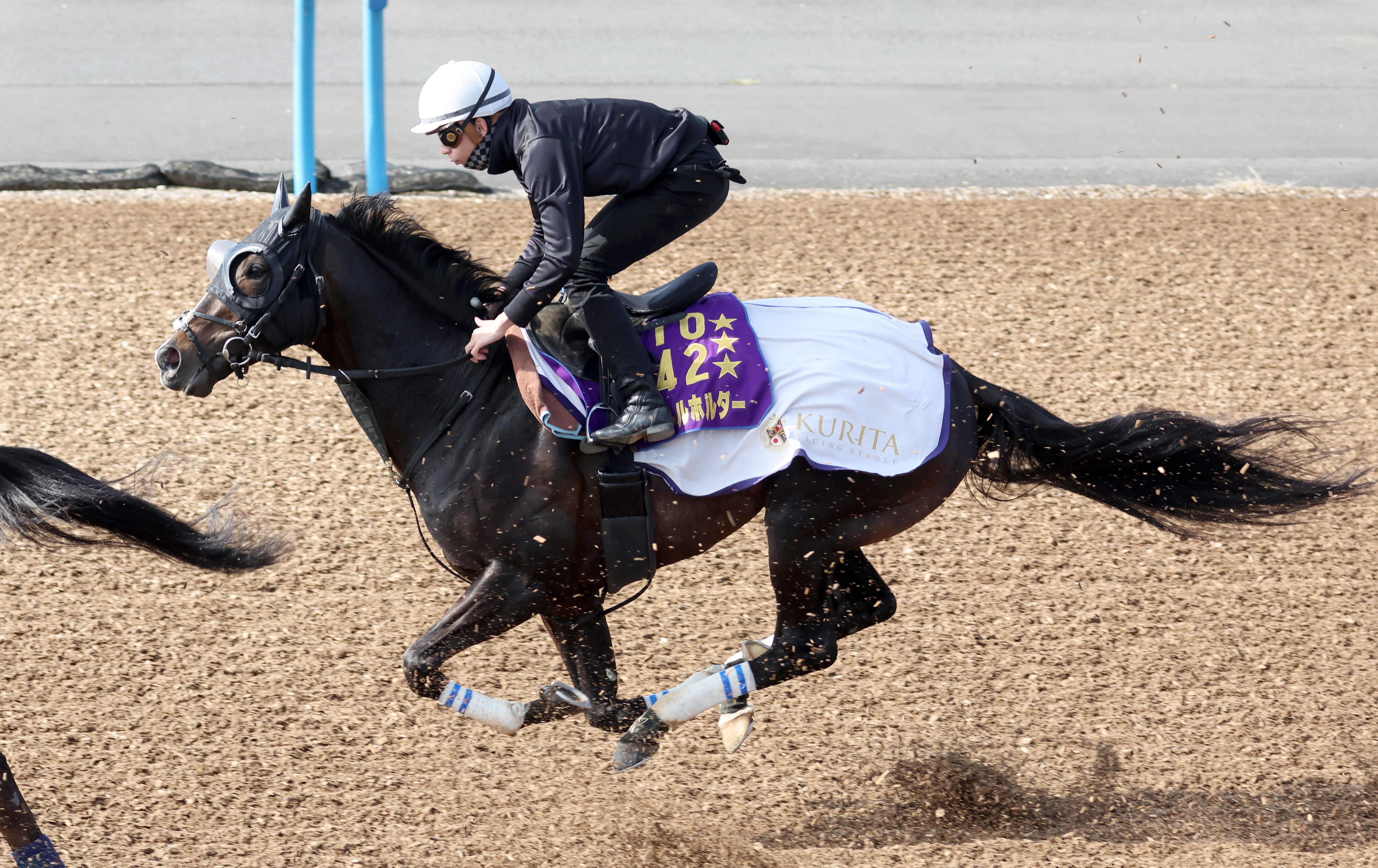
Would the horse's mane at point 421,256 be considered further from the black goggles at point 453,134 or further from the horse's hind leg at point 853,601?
the horse's hind leg at point 853,601

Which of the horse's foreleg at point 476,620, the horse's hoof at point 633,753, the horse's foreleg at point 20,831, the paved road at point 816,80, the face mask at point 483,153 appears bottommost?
the paved road at point 816,80

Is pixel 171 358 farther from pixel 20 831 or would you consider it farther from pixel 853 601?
pixel 853 601

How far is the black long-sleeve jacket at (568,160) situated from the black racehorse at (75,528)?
4.17ft

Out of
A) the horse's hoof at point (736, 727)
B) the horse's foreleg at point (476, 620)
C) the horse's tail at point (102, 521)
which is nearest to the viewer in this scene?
the horse's tail at point (102, 521)

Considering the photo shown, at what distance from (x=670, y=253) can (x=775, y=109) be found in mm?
4157

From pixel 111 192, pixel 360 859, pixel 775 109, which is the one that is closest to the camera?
pixel 360 859

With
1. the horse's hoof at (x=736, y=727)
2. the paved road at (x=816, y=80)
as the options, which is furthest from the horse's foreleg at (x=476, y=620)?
the paved road at (x=816, y=80)

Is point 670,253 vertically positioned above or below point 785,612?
below

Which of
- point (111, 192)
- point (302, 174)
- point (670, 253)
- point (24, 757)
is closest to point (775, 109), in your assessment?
point (670, 253)

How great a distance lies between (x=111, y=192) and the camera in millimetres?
10359

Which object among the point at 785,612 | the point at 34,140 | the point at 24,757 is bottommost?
the point at 34,140

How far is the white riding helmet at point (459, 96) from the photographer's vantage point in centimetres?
400

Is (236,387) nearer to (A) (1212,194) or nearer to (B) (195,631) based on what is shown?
(B) (195,631)

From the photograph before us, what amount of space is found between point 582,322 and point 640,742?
143cm
